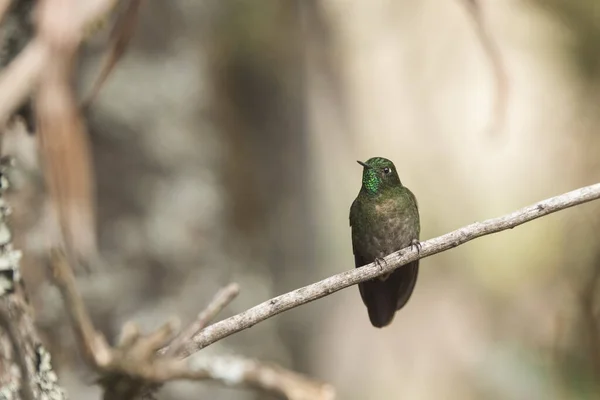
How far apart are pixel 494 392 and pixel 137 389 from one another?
8.19 feet

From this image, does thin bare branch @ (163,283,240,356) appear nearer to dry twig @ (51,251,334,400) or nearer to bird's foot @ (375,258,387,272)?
dry twig @ (51,251,334,400)

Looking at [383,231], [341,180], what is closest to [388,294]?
[383,231]

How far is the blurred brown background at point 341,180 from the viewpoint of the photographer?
246cm

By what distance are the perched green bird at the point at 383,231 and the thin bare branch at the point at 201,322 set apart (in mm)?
443

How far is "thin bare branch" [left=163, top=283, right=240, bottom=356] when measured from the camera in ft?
3.22

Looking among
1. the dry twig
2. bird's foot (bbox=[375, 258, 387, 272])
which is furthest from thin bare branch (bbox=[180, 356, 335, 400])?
bird's foot (bbox=[375, 258, 387, 272])

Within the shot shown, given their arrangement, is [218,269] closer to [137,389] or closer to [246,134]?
[246,134]

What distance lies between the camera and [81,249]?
0.84 metres

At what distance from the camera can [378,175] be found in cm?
154

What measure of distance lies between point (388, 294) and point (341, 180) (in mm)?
1856

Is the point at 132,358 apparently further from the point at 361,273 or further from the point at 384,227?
the point at 384,227

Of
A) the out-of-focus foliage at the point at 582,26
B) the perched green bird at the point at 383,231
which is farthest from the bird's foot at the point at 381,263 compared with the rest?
the out-of-focus foliage at the point at 582,26

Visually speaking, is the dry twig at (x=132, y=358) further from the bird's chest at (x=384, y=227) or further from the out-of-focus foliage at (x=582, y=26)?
the out-of-focus foliage at (x=582, y=26)

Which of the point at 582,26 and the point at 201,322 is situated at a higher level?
the point at 582,26
